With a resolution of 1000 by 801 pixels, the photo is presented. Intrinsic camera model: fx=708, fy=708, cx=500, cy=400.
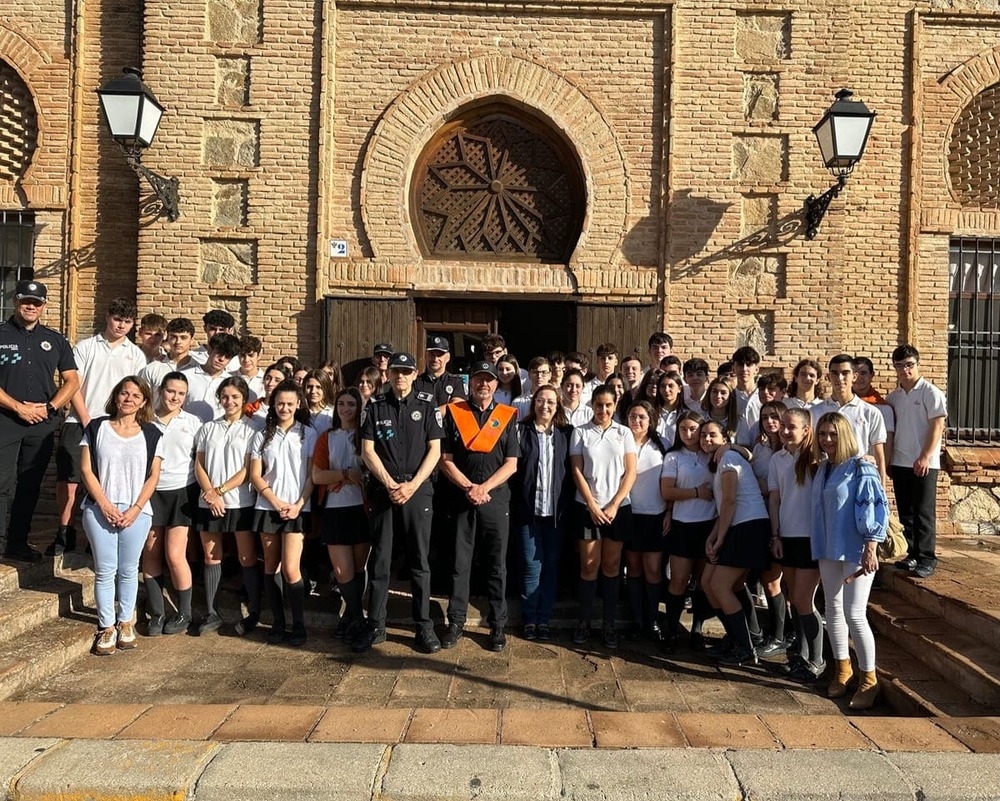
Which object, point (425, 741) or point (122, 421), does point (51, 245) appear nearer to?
point (122, 421)

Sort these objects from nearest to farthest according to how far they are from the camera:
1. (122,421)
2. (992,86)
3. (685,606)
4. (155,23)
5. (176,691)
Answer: (176,691), (122,421), (685,606), (155,23), (992,86)

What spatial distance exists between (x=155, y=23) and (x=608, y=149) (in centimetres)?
550

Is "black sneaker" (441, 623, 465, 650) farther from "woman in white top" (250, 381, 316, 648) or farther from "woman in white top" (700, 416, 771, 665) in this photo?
"woman in white top" (700, 416, 771, 665)

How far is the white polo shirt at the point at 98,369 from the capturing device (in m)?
6.07

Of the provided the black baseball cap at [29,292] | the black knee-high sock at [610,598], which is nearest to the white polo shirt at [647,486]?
the black knee-high sock at [610,598]

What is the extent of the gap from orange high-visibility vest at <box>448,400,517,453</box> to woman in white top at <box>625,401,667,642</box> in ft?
3.31

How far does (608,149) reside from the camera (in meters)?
8.45

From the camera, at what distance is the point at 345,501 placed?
540cm

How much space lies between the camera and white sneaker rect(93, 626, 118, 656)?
516 centimetres

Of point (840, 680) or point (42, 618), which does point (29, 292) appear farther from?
point (840, 680)

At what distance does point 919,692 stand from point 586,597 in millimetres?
2323

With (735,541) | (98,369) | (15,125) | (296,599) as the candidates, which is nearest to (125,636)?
(296,599)

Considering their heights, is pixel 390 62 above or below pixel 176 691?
above

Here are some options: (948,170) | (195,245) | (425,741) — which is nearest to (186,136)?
(195,245)
